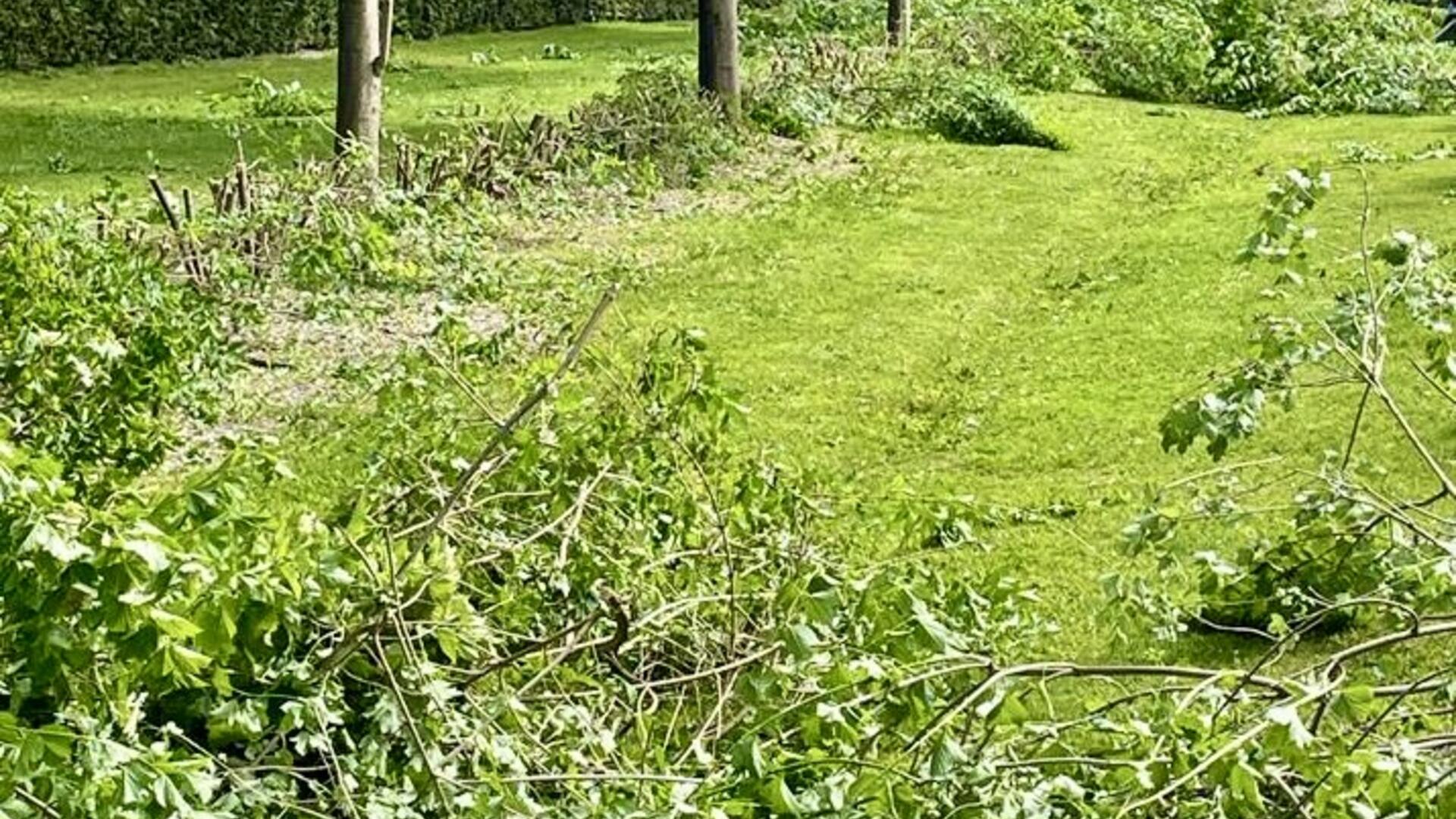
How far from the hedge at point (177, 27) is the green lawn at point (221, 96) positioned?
0.26 metres

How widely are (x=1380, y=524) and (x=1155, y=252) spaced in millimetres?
7195

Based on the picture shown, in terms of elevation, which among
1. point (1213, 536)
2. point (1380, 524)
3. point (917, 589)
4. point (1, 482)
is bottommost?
point (1213, 536)

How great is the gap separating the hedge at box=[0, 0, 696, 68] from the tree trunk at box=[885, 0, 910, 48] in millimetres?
7663

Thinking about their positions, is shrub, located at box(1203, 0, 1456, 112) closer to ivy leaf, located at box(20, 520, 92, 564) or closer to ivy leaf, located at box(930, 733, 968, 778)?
ivy leaf, located at box(930, 733, 968, 778)

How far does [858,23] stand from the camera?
20.5m

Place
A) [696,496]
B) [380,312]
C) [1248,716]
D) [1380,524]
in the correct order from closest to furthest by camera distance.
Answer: [1248,716] < [696,496] < [1380,524] < [380,312]

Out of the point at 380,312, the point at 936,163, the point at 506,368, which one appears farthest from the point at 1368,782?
the point at 936,163

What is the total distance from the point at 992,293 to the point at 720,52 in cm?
498

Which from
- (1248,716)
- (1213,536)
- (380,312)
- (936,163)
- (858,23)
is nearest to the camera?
(1248,716)

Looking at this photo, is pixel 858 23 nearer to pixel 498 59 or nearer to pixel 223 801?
pixel 498 59

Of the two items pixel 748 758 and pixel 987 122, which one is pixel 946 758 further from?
pixel 987 122

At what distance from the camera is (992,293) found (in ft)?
35.0

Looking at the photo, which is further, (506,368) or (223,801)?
(506,368)

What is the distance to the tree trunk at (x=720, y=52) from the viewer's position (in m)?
14.9
